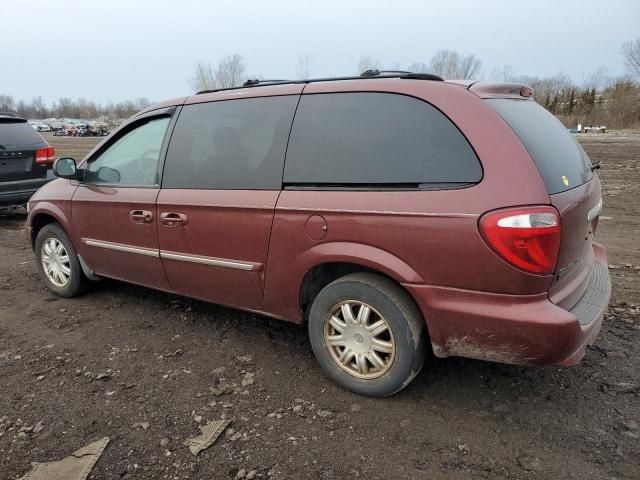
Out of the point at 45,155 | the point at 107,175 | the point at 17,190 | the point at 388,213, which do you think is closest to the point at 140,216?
the point at 107,175

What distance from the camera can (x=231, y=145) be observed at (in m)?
3.35

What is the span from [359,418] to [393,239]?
998 millimetres

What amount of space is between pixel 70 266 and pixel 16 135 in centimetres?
443

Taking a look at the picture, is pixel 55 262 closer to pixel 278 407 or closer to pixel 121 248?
pixel 121 248

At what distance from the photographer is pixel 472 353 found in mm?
2576

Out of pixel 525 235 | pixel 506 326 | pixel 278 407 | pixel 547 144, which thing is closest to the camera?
pixel 525 235

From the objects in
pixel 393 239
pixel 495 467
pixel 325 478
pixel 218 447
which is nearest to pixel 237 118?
pixel 393 239

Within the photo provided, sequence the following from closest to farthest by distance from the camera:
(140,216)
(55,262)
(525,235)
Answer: (525,235), (140,216), (55,262)

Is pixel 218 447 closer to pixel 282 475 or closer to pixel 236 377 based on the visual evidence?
pixel 282 475

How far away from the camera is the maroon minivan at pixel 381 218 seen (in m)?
2.40

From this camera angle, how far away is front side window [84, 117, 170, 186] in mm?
3824

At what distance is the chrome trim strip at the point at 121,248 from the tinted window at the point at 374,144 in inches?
52.7

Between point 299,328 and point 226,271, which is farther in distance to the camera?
point 299,328

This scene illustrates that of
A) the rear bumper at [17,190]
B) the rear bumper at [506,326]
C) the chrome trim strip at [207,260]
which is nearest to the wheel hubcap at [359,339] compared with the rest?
the rear bumper at [506,326]
